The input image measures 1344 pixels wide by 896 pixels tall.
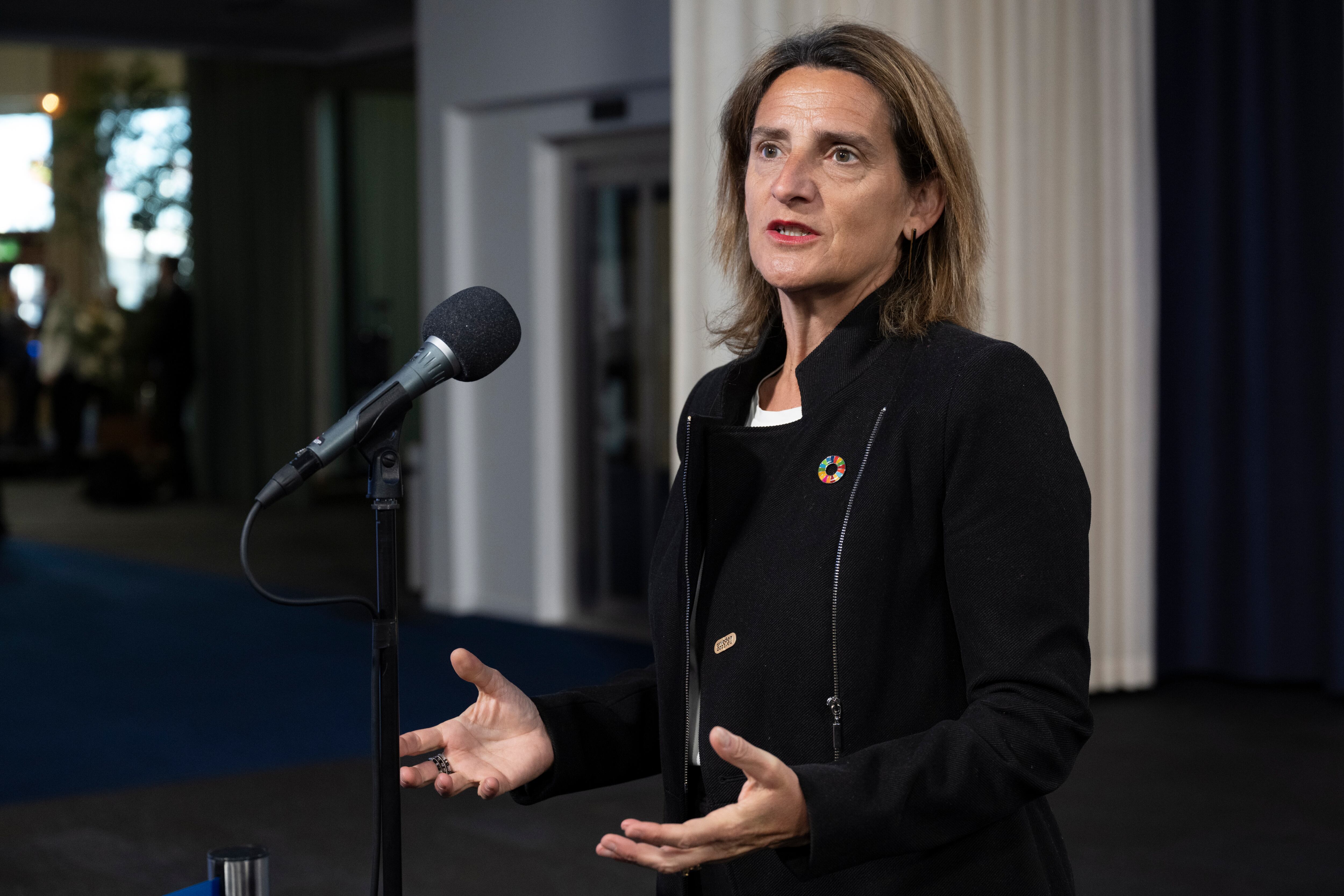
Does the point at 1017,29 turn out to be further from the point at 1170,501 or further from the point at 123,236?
the point at 123,236

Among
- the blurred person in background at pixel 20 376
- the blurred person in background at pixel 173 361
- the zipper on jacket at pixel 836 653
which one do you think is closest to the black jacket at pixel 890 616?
the zipper on jacket at pixel 836 653

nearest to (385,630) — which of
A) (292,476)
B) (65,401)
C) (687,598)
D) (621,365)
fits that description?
(292,476)

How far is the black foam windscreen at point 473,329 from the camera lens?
1.43 m

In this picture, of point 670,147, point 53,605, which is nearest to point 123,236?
point 53,605

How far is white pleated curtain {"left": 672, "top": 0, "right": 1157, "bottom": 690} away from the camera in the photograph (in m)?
4.56

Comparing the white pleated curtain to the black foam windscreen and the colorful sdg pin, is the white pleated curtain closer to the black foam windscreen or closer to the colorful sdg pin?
the black foam windscreen

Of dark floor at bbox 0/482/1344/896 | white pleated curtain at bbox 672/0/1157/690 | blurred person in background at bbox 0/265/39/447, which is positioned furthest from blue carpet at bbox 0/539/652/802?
blurred person in background at bbox 0/265/39/447

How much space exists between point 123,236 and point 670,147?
35.3 feet

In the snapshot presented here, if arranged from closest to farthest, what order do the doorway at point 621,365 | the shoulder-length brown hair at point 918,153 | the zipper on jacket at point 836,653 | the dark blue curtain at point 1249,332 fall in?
the zipper on jacket at point 836,653 < the shoulder-length brown hair at point 918,153 < the dark blue curtain at point 1249,332 < the doorway at point 621,365

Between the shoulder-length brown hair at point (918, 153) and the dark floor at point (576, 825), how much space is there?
86.6 inches

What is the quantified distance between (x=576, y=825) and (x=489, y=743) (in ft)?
7.81

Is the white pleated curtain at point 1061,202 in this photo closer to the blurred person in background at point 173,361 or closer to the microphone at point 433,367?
the microphone at point 433,367

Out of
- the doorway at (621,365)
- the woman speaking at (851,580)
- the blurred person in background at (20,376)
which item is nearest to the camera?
the woman speaking at (851,580)

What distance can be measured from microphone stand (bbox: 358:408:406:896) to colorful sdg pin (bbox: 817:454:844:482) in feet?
1.25
